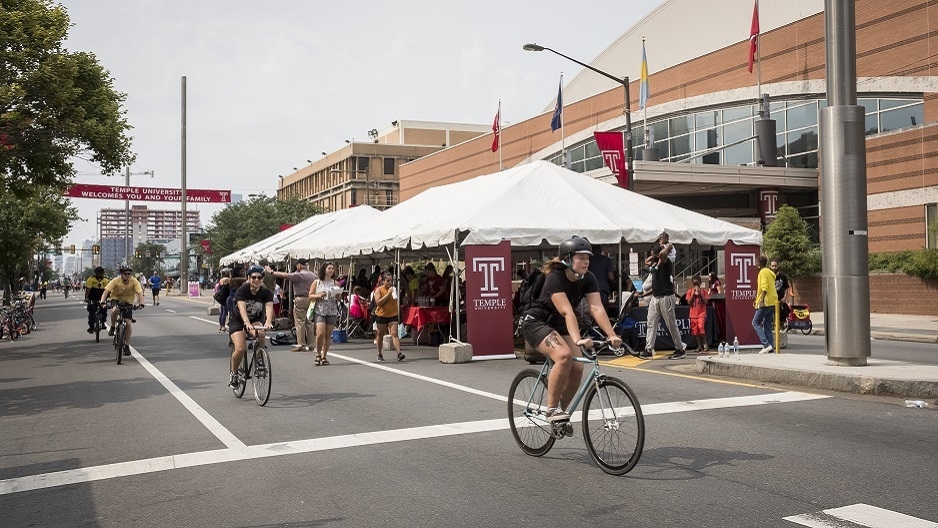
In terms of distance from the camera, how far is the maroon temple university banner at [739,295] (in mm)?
16734

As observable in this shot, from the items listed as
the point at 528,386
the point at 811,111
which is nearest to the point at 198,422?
the point at 528,386

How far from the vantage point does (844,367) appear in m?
11.5

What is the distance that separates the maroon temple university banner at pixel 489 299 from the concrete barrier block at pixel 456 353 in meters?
0.52

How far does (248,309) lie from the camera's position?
34.4 ft

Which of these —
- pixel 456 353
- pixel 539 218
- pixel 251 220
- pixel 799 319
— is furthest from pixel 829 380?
pixel 251 220

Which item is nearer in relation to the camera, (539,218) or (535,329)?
(535,329)

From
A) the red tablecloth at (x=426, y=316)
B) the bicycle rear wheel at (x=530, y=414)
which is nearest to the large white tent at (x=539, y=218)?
the red tablecloth at (x=426, y=316)

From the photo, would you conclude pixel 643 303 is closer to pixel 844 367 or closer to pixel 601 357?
pixel 601 357

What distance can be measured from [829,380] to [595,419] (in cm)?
578

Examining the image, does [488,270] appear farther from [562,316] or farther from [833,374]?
[562,316]

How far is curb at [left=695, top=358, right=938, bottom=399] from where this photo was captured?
9922 mm

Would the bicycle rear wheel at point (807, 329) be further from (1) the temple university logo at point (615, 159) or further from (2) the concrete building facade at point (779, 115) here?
(2) the concrete building facade at point (779, 115)

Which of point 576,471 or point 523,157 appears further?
point 523,157

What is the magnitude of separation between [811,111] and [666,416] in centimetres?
3238
